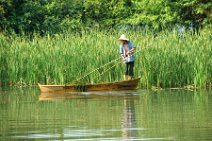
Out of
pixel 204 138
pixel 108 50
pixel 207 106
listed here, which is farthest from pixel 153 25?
pixel 204 138

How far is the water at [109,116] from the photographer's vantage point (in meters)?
11.4

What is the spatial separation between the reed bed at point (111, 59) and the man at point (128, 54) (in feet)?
1.04

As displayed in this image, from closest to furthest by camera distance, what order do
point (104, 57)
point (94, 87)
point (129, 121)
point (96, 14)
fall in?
point (129, 121) → point (94, 87) → point (104, 57) → point (96, 14)

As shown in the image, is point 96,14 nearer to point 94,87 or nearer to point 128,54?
point 128,54

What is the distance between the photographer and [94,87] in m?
21.9

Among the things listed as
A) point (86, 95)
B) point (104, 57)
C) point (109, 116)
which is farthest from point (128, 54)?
point (109, 116)

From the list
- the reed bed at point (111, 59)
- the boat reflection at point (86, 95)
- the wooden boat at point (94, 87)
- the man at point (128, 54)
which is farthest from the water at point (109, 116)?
the man at point (128, 54)

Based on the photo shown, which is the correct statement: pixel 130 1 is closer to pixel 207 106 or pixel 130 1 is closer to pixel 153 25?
pixel 153 25

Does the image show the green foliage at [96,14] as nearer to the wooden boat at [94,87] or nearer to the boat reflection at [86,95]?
the wooden boat at [94,87]

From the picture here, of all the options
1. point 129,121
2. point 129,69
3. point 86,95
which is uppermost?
point 129,69

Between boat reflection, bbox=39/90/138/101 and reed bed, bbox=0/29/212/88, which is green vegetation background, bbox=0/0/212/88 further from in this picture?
boat reflection, bbox=39/90/138/101

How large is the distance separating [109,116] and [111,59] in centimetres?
981

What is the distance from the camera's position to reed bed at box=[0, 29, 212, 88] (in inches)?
890

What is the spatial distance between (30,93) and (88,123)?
9177mm
